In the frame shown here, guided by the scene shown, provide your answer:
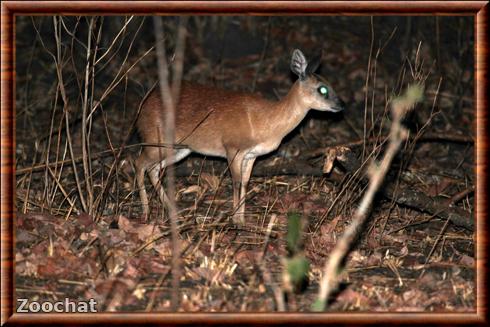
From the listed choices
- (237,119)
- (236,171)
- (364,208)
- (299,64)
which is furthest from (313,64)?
(364,208)

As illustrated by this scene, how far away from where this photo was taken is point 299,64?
927 cm

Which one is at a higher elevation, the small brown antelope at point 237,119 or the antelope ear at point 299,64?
the antelope ear at point 299,64

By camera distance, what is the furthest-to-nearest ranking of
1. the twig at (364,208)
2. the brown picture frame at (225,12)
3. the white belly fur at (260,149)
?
the white belly fur at (260,149)
the brown picture frame at (225,12)
the twig at (364,208)

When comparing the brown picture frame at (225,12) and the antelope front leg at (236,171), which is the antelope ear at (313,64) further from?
the brown picture frame at (225,12)

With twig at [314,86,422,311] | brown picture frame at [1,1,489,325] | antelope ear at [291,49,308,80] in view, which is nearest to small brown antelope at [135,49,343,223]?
antelope ear at [291,49,308,80]

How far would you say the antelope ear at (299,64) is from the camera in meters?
9.23

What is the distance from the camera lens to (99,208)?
7664mm

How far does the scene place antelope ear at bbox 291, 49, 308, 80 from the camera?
9.23 meters

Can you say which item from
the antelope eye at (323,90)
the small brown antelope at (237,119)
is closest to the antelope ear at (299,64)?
the small brown antelope at (237,119)

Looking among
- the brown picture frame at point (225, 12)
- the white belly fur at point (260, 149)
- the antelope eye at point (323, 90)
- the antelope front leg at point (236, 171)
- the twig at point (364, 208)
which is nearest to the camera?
the twig at point (364, 208)

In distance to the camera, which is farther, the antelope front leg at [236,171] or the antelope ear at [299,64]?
the antelope ear at [299,64]

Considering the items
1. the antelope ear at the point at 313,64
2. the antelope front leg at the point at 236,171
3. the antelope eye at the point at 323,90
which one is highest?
the antelope ear at the point at 313,64

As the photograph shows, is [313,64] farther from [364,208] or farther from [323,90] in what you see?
[364,208]

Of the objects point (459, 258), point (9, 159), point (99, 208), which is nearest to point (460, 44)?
point (459, 258)
